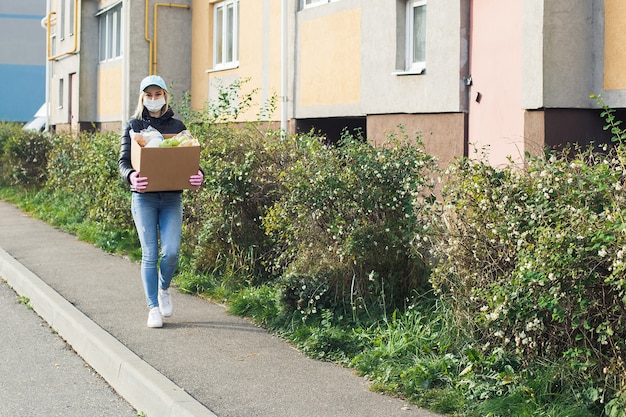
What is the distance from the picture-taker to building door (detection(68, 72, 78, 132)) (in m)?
28.4

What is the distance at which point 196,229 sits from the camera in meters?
10.2

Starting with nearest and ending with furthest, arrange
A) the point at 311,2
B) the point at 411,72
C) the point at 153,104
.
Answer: the point at 153,104
the point at 411,72
the point at 311,2

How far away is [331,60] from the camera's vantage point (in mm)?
14750

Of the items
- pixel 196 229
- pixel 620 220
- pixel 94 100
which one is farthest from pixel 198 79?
pixel 620 220

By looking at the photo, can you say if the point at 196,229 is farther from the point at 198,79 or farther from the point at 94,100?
the point at 94,100

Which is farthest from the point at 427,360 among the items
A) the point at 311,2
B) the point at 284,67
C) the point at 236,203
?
the point at 284,67

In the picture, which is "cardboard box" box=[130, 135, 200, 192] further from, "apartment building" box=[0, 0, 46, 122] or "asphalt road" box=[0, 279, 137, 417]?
"apartment building" box=[0, 0, 46, 122]

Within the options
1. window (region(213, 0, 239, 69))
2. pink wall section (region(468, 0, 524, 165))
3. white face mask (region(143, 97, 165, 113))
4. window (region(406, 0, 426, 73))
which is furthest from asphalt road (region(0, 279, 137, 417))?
window (region(213, 0, 239, 69))

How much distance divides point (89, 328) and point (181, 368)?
5.00 ft

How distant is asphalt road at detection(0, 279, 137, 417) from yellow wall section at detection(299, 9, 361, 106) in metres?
6.90

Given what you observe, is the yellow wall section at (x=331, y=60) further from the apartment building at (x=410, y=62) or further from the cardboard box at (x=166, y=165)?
the cardboard box at (x=166, y=165)

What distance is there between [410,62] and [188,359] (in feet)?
23.5

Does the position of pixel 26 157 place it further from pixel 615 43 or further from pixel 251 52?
pixel 615 43

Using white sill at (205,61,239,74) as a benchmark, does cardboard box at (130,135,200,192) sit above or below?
below
